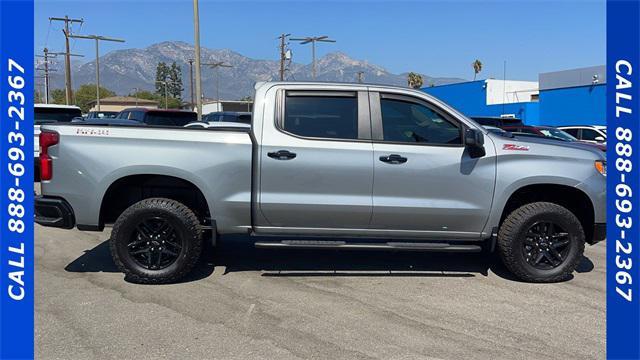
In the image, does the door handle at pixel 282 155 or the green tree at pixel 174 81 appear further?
the green tree at pixel 174 81

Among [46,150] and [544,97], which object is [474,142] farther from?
[544,97]

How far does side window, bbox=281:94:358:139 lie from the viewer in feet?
17.7

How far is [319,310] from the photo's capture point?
4.74 meters

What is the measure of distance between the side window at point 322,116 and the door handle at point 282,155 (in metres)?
0.24

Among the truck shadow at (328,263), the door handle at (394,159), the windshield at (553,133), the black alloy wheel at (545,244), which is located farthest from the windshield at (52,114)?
the windshield at (553,133)

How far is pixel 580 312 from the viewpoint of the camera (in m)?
4.84

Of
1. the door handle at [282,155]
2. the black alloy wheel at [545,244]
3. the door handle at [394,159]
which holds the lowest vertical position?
the black alloy wheel at [545,244]

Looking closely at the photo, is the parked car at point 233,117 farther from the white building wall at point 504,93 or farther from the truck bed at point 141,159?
the white building wall at point 504,93

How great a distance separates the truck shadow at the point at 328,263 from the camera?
589 centimetres

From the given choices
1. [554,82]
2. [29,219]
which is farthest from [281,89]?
[554,82]

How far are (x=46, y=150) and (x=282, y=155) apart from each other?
7.58ft

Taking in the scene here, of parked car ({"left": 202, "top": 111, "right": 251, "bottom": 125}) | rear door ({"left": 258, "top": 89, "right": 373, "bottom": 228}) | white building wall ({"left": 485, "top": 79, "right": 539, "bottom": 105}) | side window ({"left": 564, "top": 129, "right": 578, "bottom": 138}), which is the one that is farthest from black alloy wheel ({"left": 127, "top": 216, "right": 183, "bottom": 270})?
white building wall ({"left": 485, "top": 79, "right": 539, "bottom": 105})

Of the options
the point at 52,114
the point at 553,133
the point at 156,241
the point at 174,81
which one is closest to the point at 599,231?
the point at 156,241

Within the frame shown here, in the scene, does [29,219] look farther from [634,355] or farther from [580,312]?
[580,312]
